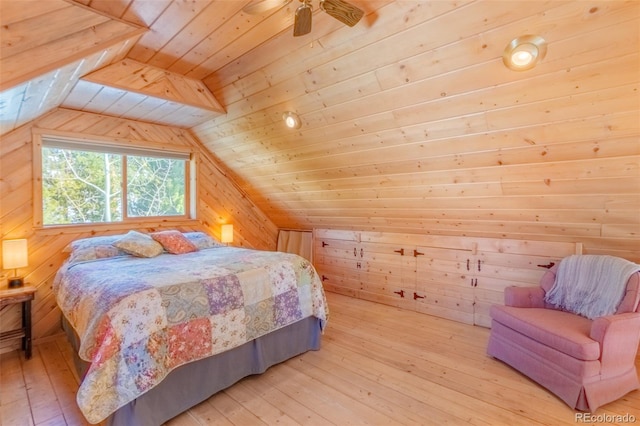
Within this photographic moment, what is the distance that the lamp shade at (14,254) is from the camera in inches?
108

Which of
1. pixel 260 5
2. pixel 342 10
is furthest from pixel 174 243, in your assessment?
pixel 342 10

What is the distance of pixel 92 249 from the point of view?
122 inches

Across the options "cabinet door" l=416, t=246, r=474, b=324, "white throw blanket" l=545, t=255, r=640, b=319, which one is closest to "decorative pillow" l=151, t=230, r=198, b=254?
"cabinet door" l=416, t=246, r=474, b=324

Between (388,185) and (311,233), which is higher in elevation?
(388,185)

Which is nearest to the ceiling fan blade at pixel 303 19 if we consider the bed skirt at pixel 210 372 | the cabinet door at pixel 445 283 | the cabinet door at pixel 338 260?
the bed skirt at pixel 210 372

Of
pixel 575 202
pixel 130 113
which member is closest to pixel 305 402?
pixel 575 202

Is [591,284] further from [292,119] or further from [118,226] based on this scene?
[118,226]

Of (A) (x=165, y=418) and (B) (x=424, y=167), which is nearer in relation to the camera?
(A) (x=165, y=418)

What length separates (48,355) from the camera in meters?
2.86

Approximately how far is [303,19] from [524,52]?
1.18 metres

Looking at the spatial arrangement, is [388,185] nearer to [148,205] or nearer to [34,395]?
[148,205]

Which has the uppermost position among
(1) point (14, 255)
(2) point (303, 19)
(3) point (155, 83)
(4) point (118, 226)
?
(3) point (155, 83)

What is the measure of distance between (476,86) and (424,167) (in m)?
0.91

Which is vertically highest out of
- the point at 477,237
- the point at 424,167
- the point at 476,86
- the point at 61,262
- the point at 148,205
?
the point at 476,86
